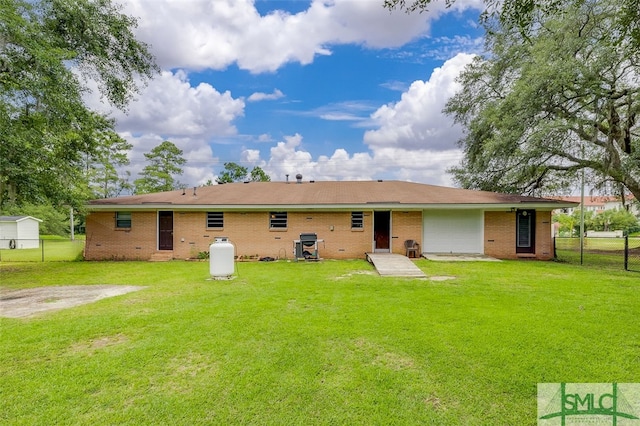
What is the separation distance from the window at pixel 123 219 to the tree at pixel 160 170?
62.3ft

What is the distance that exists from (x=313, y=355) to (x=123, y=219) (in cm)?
1434

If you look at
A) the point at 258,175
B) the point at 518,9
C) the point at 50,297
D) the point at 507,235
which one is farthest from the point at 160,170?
the point at 518,9

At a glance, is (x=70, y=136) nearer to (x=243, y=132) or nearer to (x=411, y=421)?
(x=411, y=421)

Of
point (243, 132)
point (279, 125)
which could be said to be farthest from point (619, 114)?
point (243, 132)

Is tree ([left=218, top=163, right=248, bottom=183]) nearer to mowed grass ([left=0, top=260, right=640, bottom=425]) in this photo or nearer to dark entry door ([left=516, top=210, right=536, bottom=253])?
dark entry door ([left=516, top=210, right=536, bottom=253])

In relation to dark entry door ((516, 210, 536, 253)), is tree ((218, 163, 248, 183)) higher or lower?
higher

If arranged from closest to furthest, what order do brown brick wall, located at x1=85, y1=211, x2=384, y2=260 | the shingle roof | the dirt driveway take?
the dirt driveway < the shingle roof < brown brick wall, located at x1=85, y1=211, x2=384, y2=260

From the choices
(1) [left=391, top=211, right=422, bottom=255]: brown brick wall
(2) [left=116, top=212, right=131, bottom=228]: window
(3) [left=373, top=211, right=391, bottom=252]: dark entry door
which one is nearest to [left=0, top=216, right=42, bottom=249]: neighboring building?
(2) [left=116, top=212, right=131, bottom=228]: window

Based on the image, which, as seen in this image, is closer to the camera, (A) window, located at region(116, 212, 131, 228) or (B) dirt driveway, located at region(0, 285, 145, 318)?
(B) dirt driveway, located at region(0, 285, 145, 318)

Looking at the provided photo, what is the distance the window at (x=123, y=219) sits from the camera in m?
15.2

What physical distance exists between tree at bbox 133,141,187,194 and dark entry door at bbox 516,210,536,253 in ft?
101

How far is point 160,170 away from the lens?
33406mm

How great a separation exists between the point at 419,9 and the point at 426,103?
16.2 metres

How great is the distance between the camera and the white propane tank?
9.27 meters
